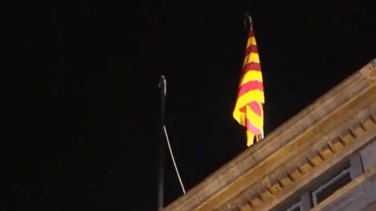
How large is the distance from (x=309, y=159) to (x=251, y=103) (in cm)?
620

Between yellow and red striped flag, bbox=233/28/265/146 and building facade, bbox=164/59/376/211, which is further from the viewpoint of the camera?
yellow and red striped flag, bbox=233/28/265/146

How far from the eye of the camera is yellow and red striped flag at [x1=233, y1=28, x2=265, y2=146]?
1134 inches

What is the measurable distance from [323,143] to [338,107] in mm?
1030

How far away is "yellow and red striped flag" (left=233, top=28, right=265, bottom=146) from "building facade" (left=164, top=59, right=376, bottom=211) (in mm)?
4778

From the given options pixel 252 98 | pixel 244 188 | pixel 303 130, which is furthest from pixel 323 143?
pixel 252 98

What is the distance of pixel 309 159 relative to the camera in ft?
76.4

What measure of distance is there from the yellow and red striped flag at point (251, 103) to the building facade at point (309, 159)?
4.78m

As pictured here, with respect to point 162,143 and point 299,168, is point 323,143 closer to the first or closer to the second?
point 299,168

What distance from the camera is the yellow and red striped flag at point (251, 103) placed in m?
28.8

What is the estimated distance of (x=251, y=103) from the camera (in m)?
29.2

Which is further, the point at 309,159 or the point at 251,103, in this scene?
the point at 251,103

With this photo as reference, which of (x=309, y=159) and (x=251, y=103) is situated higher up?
(x=251, y=103)

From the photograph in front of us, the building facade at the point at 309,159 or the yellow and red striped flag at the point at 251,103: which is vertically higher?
the yellow and red striped flag at the point at 251,103

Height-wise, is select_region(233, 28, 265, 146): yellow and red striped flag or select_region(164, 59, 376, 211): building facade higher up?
select_region(233, 28, 265, 146): yellow and red striped flag
